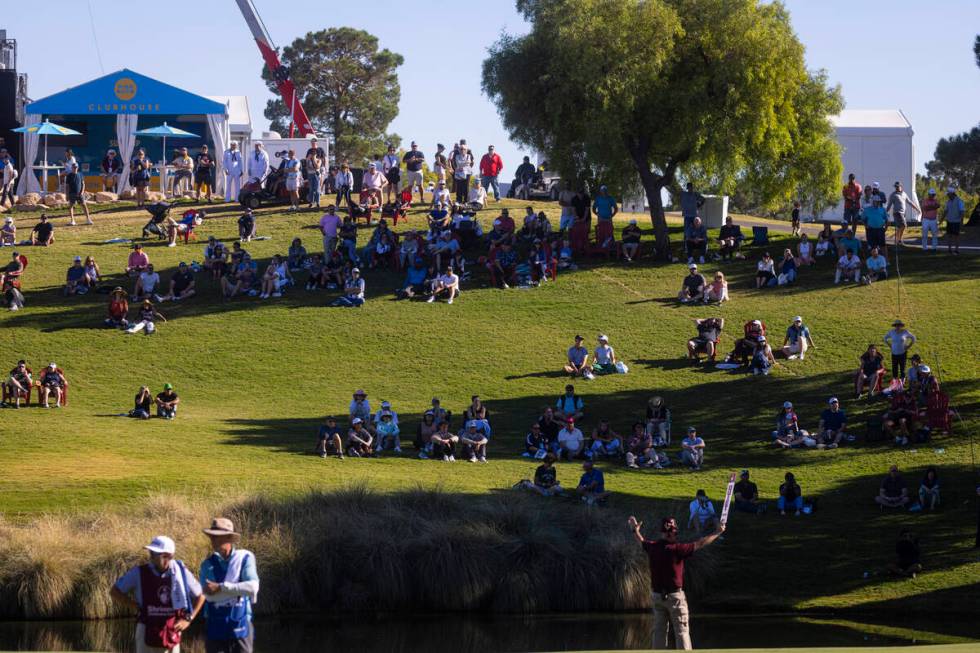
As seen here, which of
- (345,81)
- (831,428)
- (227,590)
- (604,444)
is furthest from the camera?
(345,81)

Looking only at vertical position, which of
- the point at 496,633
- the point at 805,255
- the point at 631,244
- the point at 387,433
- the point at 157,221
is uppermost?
the point at 157,221

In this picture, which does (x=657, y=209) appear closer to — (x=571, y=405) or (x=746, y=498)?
(x=571, y=405)

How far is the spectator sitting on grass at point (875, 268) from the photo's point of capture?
128ft

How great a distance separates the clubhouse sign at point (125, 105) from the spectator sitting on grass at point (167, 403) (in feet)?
73.8

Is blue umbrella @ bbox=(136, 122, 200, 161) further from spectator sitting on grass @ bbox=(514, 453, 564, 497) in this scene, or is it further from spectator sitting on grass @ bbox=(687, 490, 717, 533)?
spectator sitting on grass @ bbox=(687, 490, 717, 533)

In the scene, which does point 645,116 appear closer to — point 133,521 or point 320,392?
point 320,392

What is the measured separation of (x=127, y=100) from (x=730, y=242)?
22.0m

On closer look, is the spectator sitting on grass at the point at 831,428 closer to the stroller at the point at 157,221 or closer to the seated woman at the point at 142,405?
the seated woman at the point at 142,405

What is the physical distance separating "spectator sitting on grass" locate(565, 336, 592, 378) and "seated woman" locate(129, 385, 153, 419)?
9.59 m

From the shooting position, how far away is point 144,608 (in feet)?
35.8

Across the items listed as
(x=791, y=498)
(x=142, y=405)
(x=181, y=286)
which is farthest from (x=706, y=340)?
(x=181, y=286)

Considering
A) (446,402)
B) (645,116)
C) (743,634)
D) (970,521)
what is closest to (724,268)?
(645,116)

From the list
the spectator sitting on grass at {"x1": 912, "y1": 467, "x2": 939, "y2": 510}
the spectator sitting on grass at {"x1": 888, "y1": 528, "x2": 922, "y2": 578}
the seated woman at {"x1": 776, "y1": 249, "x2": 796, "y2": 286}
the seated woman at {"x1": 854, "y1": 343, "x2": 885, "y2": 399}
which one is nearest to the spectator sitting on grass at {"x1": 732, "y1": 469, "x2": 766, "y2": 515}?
the spectator sitting on grass at {"x1": 912, "y1": 467, "x2": 939, "y2": 510}

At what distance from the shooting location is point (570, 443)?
2736cm
